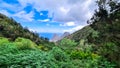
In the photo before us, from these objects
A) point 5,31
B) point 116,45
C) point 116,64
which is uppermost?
point 5,31

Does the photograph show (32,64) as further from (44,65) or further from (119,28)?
(119,28)

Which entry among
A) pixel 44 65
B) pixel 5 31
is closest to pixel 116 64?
pixel 44 65

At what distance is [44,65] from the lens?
9953mm

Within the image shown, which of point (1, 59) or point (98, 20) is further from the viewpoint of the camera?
point (98, 20)

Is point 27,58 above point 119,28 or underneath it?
underneath

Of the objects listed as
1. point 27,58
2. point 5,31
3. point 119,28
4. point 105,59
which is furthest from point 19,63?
point 5,31

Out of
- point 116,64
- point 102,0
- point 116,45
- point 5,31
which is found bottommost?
point 116,64

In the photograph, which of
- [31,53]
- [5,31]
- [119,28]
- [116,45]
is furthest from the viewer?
[5,31]

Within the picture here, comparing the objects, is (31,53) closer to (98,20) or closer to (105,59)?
(105,59)

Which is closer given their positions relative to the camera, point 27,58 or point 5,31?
point 27,58

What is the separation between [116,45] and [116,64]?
76 centimetres

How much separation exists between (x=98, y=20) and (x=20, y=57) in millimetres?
19315

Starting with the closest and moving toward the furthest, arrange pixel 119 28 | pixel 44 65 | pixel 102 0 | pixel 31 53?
pixel 44 65
pixel 31 53
pixel 119 28
pixel 102 0

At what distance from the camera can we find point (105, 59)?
1167cm
